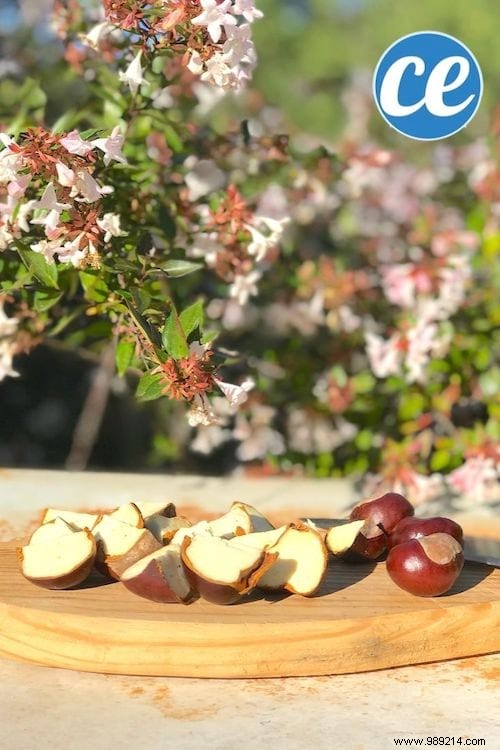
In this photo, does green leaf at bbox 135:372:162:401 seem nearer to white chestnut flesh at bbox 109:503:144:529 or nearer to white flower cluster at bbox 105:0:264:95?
white chestnut flesh at bbox 109:503:144:529

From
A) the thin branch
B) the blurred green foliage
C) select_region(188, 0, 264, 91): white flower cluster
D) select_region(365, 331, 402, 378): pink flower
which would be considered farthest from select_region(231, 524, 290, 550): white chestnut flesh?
the blurred green foliage

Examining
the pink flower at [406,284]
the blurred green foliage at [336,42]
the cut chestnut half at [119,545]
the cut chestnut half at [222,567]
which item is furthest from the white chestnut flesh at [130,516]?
the blurred green foliage at [336,42]

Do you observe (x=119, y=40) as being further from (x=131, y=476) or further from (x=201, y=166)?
(x=131, y=476)

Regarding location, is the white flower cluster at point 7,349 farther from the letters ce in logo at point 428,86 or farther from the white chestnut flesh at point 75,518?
the letters ce in logo at point 428,86

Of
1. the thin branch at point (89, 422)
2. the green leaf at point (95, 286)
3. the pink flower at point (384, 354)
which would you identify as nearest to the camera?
the green leaf at point (95, 286)

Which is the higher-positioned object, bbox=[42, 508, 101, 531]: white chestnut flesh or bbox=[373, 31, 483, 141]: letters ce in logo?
bbox=[373, 31, 483, 141]: letters ce in logo

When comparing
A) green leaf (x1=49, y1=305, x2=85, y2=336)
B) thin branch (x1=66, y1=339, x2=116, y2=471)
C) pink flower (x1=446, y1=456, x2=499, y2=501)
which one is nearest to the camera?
green leaf (x1=49, y1=305, x2=85, y2=336)
